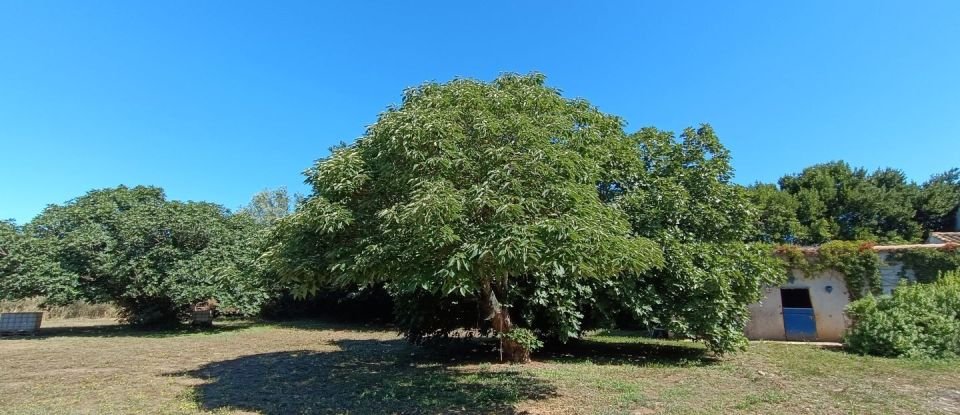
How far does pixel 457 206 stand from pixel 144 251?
1663 cm

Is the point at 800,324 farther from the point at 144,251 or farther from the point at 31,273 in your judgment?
the point at 31,273

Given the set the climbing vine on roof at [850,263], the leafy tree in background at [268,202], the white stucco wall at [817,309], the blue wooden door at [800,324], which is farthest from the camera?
the leafy tree in background at [268,202]

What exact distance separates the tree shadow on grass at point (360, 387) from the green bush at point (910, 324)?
8.22 m

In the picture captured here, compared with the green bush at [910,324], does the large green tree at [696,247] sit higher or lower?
higher

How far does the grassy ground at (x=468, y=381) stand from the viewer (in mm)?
6504

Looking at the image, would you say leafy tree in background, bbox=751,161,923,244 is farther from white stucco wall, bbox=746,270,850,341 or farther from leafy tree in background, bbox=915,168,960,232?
white stucco wall, bbox=746,270,850,341

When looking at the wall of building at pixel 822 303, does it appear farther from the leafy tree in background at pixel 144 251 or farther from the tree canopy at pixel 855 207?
the leafy tree in background at pixel 144 251

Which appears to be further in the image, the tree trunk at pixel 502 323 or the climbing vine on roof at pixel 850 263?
the climbing vine on roof at pixel 850 263

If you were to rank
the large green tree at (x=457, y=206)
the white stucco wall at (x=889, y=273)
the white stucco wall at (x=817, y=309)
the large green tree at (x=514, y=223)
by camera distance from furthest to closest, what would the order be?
the white stucco wall at (x=817, y=309) < the white stucco wall at (x=889, y=273) < the large green tree at (x=514, y=223) < the large green tree at (x=457, y=206)

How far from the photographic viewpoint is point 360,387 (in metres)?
7.93

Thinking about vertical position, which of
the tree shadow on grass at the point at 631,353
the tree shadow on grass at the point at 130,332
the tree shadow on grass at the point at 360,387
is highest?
the tree shadow on grass at the point at 631,353

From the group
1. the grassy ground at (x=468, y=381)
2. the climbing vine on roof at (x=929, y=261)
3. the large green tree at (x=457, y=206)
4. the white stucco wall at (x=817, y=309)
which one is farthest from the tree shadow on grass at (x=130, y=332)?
the climbing vine on roof at (x=929, y=261)

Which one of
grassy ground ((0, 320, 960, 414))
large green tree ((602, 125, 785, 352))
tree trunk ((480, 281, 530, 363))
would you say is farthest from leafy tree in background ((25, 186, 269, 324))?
large green tree ((602, 125, 785, 352))

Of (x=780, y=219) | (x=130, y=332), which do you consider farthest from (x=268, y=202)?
(x=780, y=219)
